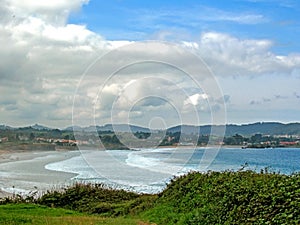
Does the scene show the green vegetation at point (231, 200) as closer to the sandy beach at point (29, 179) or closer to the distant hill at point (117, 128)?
the distant hill at point (117, 128)

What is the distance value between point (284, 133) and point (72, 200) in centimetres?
7290

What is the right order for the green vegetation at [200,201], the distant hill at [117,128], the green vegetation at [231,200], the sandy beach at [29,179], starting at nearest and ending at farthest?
the green vegetation at [231,200] < the green vegetation at [200,201] < the distant hill at [117,128] < the sandy beach at [29,179]

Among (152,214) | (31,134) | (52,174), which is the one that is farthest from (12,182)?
(31,134)

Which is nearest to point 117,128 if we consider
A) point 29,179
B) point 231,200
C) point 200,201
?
point 200,201

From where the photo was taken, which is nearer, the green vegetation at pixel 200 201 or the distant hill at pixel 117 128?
the green vegetation at pixel 200 201

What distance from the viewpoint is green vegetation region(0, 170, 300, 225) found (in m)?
12.5

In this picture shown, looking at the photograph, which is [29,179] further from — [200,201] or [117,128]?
[200,201]

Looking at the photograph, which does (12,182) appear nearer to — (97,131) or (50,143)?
(97,131)

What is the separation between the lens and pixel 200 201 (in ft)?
58.5

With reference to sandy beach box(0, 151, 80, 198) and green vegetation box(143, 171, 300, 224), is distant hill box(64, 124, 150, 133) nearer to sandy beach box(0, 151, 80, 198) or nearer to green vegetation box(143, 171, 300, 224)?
green vegetation box(143, 171, 300, 224)

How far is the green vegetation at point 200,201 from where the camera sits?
1252 cm

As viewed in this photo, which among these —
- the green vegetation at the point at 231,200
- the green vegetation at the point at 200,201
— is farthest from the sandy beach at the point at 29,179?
the green vegetation at the point at 231,200

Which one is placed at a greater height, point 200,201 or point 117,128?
point 117,128

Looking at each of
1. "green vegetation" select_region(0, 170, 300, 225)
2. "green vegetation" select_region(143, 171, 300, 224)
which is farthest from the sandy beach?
"green vegetation" select_region(143, 171, 300, 224)
